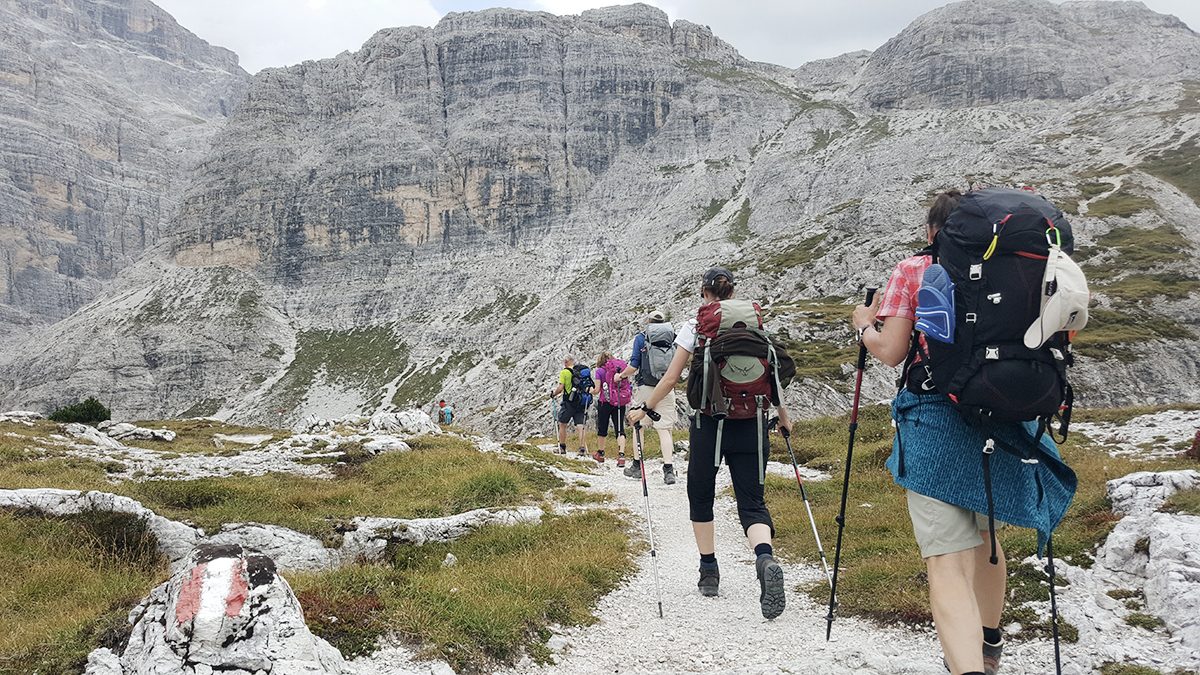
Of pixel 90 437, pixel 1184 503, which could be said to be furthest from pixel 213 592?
pixel 90 437

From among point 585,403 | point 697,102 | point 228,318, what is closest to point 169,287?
point 228,318

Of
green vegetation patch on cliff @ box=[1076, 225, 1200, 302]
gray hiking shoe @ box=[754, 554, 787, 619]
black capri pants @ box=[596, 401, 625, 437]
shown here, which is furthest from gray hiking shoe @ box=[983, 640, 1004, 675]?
green vegetation patch on cliff @ box=[1076, 225, 1200, 302]

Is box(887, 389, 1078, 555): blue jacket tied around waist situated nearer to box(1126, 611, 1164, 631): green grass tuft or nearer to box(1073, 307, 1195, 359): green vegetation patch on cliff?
box(1126, 611, 1164, 631): green grass tuft

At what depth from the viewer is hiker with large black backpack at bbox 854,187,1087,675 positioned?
3.84 m

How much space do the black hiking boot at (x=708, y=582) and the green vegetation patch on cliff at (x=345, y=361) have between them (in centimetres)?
14805

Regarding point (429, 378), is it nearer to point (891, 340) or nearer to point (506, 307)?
point (506, 307)

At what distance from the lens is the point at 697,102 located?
197 metres

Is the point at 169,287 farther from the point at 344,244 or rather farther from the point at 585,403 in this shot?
the point at 585,403

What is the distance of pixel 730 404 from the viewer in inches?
286

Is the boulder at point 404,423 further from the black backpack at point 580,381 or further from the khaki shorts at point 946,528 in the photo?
the khaki shorts at point 946,528

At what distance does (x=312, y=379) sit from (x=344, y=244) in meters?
Answer: 53.1

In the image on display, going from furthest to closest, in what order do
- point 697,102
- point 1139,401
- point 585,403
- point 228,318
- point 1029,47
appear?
point 697,102
point 1029,47
point 228,318
point 1139,401
point 585,403

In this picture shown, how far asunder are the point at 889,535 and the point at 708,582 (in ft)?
12.3

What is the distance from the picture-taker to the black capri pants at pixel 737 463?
7441 millimetres
